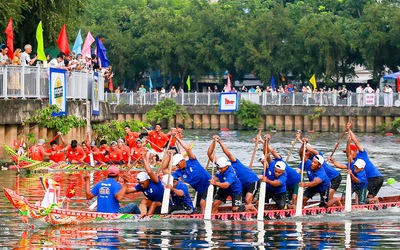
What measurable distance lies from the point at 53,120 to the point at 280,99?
1249 inches

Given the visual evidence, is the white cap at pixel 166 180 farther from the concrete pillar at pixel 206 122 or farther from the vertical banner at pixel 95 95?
the concrete pillar at pixel 206 122

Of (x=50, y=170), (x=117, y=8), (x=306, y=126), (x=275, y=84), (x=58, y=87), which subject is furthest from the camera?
(x=117, y=8)

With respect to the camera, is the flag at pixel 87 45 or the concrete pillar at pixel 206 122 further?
the concrete pillar at pixel 206 122

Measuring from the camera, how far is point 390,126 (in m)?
62.7

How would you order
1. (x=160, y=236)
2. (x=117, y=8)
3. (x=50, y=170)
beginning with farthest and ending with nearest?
(x=117, y=8) < (x=50, y=170) < (x=160, y=236)

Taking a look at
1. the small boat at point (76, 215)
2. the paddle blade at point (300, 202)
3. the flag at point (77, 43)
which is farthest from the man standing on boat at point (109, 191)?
the flag at point (77, 43)

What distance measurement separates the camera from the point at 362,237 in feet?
69.3

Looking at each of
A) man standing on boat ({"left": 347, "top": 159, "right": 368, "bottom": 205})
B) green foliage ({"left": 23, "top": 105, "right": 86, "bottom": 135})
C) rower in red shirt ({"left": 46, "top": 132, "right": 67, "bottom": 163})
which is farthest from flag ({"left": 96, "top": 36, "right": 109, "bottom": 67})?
man standing on boat ({"left": 347, "top": 159, "right": 368, "bottom": 205})

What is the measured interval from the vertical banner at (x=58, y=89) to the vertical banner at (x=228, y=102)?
3096 centimetres

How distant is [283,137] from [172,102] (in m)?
11.3

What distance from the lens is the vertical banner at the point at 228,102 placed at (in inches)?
2693

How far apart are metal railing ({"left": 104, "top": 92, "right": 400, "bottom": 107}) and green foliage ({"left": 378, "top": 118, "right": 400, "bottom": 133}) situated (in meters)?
1.09

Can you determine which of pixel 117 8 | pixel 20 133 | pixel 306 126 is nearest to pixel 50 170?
pixel 20 133

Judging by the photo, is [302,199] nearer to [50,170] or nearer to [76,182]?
[76,182]
